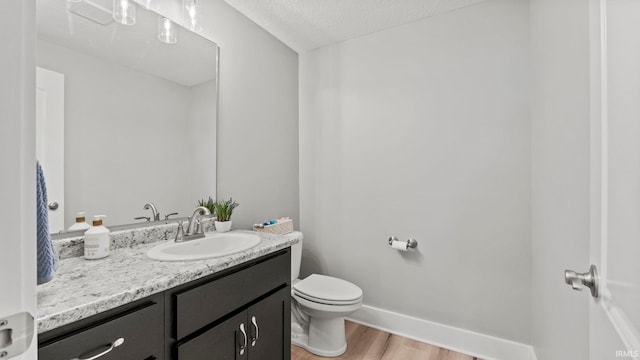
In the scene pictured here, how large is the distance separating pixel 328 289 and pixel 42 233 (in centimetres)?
159

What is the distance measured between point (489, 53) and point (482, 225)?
1.14 m

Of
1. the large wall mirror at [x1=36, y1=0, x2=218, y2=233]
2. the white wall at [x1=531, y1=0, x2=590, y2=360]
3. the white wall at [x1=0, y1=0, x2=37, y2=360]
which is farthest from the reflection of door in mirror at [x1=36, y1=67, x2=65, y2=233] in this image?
the white wall at [x1=531, y1=0, x2=590, y2=360]

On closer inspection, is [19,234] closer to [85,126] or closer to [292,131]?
[85,126]

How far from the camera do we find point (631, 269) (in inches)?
18.0

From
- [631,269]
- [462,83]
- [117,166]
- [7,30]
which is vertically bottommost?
[631,269]

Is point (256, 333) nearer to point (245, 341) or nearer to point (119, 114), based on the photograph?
point (245, 341)

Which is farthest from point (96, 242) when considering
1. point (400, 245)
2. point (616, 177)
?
point (400, 245)

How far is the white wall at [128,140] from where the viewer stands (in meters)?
1.15

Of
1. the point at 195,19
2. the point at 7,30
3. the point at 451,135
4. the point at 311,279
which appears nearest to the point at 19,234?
the point at 7,30

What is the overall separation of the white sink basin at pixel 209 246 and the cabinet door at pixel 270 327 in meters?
0.29

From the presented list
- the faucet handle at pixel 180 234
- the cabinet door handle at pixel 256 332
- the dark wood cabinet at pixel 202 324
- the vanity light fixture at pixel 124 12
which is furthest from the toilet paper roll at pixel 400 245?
the vanity light fixture at pixel 124 12

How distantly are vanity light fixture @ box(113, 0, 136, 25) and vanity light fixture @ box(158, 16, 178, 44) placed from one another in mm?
135

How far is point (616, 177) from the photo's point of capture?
52 cm

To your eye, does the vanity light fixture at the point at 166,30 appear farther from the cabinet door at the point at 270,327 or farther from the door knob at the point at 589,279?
the door knob at the point at 589,279
